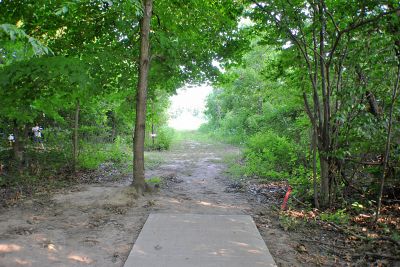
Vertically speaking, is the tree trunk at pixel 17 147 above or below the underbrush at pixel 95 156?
above

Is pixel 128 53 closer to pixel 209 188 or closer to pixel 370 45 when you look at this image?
pixel 209 188

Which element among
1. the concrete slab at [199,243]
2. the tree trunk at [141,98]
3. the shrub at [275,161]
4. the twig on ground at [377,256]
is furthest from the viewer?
the shrub at [275,161]

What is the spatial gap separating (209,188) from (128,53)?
4048mm

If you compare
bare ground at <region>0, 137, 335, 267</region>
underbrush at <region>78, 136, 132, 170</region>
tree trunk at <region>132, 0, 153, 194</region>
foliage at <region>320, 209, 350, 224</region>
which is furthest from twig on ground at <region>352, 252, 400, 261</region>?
underbrush at <region>78, 136, 132, 170</region>

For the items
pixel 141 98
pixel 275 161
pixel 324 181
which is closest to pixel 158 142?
pixel 275 161

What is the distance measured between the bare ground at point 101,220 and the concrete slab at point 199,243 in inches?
8.4

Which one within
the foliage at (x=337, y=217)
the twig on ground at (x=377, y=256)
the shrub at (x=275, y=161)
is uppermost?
the shrub at (x=275, y=161)

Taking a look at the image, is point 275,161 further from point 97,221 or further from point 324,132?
point 97,221

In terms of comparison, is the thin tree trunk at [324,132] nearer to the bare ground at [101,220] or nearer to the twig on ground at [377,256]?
the bare ground at [101,220]

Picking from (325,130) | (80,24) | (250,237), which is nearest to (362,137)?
(325,130)

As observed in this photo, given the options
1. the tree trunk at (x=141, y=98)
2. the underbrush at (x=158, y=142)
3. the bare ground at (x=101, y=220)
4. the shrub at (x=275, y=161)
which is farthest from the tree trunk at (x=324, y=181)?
the underbrush at (x=158, y=142)

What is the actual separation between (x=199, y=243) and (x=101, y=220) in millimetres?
2035

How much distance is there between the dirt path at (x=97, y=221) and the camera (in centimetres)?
435

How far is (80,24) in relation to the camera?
27.3 feet
